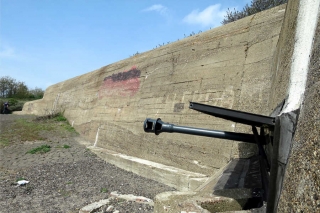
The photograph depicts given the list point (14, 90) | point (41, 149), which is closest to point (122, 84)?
point (41, 149)

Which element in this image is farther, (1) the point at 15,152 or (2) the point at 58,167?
(1) the point at 15,152

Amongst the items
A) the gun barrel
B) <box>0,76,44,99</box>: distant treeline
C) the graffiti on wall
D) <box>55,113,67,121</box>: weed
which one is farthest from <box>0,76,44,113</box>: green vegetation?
the gun barrel

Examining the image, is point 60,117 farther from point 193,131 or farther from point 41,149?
point 193,131

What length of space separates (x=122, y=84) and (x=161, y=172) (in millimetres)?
4511

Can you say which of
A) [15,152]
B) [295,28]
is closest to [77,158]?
[15,152]

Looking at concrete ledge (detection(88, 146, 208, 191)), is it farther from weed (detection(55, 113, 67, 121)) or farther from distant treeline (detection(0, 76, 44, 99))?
distant treeline (detection(0, 76, 44, 99))

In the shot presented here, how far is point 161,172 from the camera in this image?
5.74m

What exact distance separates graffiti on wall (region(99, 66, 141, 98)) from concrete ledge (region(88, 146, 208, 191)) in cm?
215

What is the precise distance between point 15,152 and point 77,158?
212 centimetres

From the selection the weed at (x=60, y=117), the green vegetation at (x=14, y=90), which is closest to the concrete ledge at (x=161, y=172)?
the weed at (x=60, y=117)

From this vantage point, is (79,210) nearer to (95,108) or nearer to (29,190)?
(29,190)

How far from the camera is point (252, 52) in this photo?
513cm

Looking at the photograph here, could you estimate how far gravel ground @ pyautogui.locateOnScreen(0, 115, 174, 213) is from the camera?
4.64m

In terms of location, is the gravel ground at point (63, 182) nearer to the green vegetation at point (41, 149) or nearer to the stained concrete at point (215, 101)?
the green vegetation at point (41, 149)
